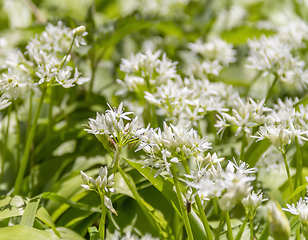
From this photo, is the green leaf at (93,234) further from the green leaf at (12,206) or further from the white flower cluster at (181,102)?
the white flower cluster at (181,102)

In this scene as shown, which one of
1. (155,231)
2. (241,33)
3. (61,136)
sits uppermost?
(241,33)

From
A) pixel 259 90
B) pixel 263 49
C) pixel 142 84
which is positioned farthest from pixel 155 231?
pixel 259 90

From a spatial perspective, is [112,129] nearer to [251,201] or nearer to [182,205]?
[182,205]

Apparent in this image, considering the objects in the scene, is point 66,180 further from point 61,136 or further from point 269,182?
point 269,182

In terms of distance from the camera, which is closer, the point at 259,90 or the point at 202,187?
the point at 202,187

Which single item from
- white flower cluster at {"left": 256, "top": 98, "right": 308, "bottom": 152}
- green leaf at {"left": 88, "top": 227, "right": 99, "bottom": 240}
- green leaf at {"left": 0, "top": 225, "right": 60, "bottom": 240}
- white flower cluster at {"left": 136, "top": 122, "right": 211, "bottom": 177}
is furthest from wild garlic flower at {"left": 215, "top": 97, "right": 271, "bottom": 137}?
green leaf at {"left": 0, "top": 225, "right": 60, "bottom": 240}

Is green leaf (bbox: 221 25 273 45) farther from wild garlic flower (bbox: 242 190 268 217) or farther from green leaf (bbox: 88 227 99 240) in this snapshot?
green leaf (bbox: 88 227 99 240)

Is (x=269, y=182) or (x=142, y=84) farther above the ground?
(x=142, y=84)
